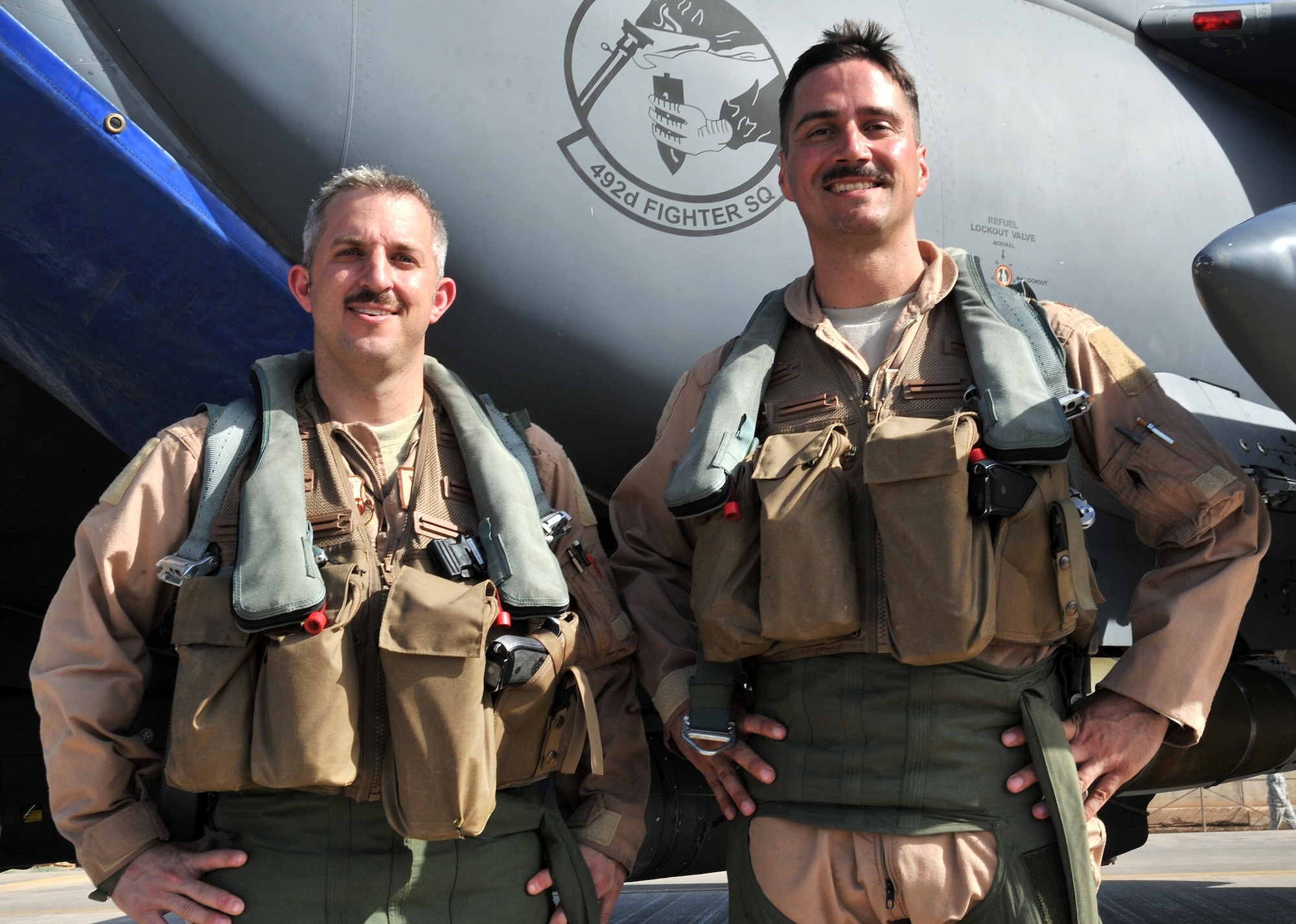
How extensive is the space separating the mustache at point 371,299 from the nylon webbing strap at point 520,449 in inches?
12.3

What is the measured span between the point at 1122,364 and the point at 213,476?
1.67 metres

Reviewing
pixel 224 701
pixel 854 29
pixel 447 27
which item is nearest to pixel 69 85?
pixel 447 27

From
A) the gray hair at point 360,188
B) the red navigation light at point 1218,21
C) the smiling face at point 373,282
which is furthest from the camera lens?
the red navigation light at point 1218,21

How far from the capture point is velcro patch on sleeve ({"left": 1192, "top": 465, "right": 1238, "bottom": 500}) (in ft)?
6.87

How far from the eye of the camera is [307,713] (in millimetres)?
1891

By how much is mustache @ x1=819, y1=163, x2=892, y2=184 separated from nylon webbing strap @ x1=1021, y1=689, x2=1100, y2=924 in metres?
0.98

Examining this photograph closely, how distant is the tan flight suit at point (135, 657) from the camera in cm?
199

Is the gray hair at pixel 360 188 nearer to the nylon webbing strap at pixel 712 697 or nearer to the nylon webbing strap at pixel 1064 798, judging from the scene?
the nylon webbing strap at pixel 712 697

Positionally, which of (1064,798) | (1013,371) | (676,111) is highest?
(676,111)

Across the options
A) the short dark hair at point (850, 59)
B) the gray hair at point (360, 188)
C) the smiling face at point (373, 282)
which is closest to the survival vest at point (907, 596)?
the short dark hair at point (850, 59)

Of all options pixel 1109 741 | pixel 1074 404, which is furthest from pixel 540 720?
pixel 1074 404

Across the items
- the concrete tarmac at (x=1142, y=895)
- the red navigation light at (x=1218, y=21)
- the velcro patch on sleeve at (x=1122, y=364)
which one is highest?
the red navigation light at (x=1218, y=21)

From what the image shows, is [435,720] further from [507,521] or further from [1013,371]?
[1013,371]

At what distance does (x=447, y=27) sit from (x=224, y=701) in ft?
5.69
